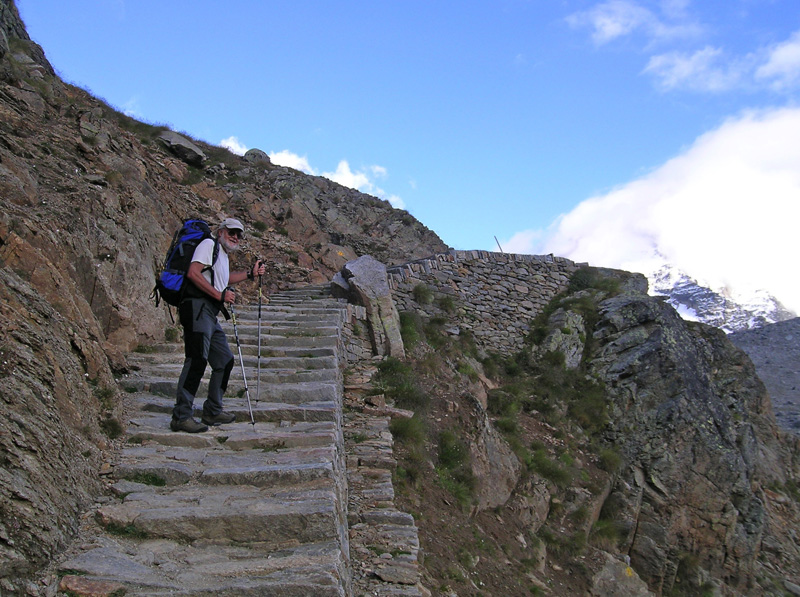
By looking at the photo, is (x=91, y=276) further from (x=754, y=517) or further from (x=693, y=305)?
(x=693, y=305)

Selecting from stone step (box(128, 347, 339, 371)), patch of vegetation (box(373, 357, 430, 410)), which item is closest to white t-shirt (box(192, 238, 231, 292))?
stone step (box(128, 347, 339, 371))

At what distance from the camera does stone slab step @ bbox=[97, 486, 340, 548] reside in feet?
11.2

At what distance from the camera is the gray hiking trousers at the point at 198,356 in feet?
15.9

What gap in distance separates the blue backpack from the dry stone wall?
7531 millimetres

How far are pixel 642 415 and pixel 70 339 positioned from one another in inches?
427

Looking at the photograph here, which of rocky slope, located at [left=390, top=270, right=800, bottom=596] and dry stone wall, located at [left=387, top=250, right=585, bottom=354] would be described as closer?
rocky slope, located at [left=390, top=270, right=800, bottom=596]

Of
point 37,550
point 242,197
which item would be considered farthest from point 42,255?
point 242,197

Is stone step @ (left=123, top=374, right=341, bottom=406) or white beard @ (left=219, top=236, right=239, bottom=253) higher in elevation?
white beard @ (left=219, top=236, right=239, bottom=253)

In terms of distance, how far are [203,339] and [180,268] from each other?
0.64 metres

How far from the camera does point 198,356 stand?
488 centimetres

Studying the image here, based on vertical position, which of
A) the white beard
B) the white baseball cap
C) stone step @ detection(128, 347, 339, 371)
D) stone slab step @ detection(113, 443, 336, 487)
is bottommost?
stone slab step @ detection(113, 443, 336, 487)

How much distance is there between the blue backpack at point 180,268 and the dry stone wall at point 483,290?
7.53 meters

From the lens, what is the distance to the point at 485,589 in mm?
6609

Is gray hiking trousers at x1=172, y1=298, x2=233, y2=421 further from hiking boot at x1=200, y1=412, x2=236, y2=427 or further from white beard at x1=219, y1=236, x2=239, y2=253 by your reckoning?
white beard at x1=219, y1=236, x2=239, y2=253
